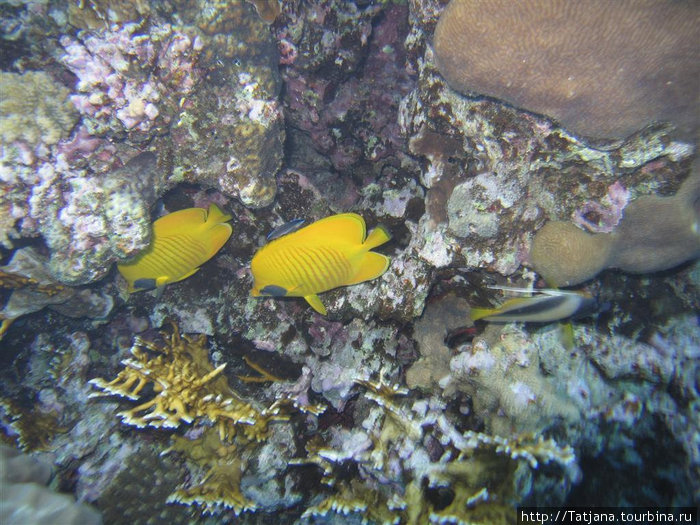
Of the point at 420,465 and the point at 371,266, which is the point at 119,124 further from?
the point at 420,465

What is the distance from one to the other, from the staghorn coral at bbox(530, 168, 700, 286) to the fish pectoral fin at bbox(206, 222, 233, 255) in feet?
7.91

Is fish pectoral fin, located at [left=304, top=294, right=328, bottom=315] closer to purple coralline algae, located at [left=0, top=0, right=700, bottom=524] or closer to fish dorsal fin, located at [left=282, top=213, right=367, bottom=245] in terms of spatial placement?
purple coralline algae, located at [left=0, top=0, right=700, bottom=524]

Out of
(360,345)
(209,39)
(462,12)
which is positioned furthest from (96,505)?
(462,12)

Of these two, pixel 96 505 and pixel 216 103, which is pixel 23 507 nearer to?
pixel 96 505

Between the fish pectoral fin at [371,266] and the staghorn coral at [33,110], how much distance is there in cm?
252

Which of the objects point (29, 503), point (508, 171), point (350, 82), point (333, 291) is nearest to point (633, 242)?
point (508, 171)

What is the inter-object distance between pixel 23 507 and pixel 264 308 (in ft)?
6.29

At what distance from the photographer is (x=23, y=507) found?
2.05 m

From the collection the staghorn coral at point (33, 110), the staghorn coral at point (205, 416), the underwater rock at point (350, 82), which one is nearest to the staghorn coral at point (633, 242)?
the underwater rock at point (350, 82)

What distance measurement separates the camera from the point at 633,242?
2553 millimetres

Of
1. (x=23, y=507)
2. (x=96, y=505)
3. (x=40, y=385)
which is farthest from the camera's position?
(x=40, y=385)

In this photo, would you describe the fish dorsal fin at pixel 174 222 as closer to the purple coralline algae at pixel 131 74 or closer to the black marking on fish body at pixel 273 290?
the purple coralline algae at pixel 131 74

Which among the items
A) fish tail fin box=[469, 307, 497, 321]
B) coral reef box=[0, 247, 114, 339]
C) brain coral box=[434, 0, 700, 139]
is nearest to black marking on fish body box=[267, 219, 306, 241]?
fish tail fin box=[469, 307, 497, 321]

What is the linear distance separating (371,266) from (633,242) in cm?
193
